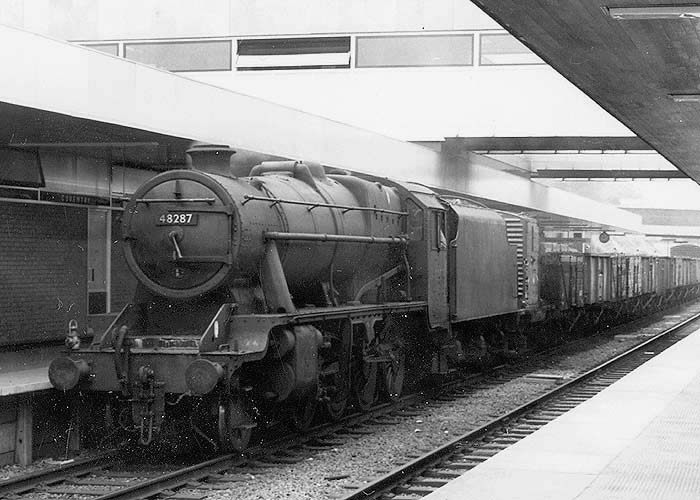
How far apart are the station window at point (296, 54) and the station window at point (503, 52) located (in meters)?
3.27

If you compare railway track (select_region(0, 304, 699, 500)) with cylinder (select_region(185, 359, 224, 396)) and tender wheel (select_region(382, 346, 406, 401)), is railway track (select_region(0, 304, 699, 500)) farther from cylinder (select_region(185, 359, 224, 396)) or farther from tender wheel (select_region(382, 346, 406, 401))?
tender wheel (select_region(382, 346, 406, 401))

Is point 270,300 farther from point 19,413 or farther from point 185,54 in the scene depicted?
point 185,54

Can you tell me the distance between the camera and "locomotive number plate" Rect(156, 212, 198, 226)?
9623 mm

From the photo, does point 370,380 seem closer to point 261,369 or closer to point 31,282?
point 261,369

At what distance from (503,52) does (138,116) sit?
11.0m

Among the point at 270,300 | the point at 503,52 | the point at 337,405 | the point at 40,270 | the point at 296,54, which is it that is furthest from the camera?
the point at 296,54

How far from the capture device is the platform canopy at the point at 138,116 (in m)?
9.60

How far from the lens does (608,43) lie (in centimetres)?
794

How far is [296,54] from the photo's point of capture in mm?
22375

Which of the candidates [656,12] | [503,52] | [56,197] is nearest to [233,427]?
[656,12]

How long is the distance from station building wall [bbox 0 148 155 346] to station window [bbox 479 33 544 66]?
8.51m

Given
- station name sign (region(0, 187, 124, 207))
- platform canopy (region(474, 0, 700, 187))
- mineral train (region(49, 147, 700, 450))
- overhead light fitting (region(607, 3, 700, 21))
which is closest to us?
overhead light fitting (region(607, 3, 700, 21))

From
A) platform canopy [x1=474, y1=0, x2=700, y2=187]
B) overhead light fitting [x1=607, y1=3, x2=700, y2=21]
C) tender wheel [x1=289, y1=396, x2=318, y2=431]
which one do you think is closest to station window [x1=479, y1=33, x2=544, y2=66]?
platform canopy [x1=474, y1=0, x2=700, y2=187]

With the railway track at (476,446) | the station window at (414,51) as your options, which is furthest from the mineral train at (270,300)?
the station window at (414,51)
